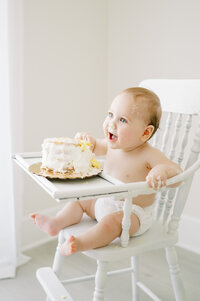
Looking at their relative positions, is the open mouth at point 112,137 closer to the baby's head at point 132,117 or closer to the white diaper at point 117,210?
the baby's head at point 132,117

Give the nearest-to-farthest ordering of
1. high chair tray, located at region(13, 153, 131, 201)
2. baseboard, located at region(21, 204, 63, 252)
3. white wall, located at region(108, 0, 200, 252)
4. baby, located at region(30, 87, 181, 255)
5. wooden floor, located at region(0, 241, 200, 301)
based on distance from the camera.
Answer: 1. high chair tray, located at region(13, 153, 131, 201)
2. baby, located at region(30, 87, 181, 255)
3. wooden floor, located at region(0, 241, 200, 301)
4. white wall, located at region(108, 0, 200, 252)
5. baseboard, located at region(21, 204, 63, 252)

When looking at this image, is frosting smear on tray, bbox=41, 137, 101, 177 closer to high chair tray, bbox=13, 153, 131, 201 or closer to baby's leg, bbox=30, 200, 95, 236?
high chair tray, bbox=13, 153, 131, 201

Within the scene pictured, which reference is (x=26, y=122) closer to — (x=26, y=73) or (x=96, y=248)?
(x=26, y=73)

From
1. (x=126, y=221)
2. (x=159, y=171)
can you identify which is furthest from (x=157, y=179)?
(x=126, y=221)

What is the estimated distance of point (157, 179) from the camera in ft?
3.44

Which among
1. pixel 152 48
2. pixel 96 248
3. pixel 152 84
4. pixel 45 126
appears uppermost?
pixel 152 48

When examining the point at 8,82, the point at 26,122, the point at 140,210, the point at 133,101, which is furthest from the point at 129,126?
the point at 26,122

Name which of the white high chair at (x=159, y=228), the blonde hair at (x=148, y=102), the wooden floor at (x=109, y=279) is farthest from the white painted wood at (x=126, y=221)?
the wooden floor at (x=109, y=279)

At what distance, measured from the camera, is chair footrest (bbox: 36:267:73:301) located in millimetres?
1185

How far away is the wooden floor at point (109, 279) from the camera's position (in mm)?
1680

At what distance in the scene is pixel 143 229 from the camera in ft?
4.00

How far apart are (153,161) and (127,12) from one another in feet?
4.52

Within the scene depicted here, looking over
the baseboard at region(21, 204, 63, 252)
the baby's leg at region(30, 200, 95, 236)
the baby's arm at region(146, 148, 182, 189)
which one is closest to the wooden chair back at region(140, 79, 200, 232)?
the baby's arm at region(146, 148, 182, 189)

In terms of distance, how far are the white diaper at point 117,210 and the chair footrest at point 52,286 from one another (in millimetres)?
277
